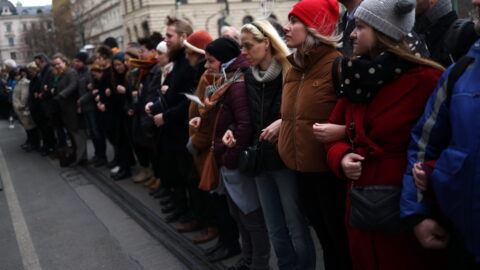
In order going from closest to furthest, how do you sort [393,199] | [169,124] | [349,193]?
[393,199]
[349,193]
[169,124]

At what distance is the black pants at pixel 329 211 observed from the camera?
2.70 metres

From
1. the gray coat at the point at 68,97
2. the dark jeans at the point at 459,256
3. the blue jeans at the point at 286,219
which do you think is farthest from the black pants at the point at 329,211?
the gray coat at the point at 68,97

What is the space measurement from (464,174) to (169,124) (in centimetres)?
353

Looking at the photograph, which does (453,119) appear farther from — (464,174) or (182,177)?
(182,177)

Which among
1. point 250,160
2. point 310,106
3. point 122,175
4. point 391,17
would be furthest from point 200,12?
point 391,17

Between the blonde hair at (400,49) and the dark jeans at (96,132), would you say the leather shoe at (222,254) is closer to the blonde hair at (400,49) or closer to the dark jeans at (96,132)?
the blonde hair at (400,49)

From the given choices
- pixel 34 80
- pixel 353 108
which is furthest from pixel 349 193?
pixel 34 80

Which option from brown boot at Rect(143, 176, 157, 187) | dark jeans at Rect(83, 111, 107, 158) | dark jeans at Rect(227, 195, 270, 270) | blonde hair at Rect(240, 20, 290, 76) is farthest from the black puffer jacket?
dark jeans at Rect(83, 111, 107, 158)

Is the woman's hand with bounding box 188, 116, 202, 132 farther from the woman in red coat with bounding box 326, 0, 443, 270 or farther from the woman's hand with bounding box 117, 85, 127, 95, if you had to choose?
the woman's hand with bounding box 117, 85, 127, 95

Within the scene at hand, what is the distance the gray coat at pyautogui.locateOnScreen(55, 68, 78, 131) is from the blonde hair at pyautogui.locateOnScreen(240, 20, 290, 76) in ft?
20.4

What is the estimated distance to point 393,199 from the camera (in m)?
2.08

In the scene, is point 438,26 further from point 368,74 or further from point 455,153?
point 455,153

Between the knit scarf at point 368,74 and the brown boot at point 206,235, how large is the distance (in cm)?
279

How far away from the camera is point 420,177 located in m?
1.94
